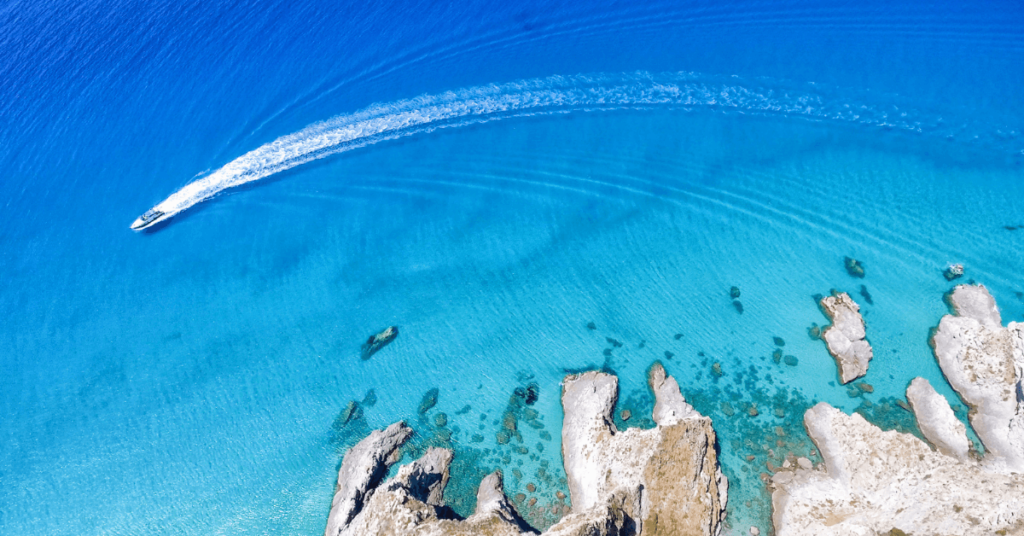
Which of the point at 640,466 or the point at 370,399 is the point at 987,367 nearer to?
the point at 640,466

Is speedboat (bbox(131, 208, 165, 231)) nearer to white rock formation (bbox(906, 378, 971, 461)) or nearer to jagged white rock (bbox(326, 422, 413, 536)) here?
jagged white rock (bbox(326, 422, 413, 536))

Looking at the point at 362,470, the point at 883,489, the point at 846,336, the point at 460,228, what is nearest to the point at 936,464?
the point at 883,489

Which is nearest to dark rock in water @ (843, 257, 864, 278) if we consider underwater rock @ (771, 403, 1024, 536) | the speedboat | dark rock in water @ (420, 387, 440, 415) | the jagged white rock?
underwater rock @ (771, 403, 1024, 536)

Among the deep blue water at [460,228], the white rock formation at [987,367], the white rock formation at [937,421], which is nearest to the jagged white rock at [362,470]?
the deep blue water at [460,228]

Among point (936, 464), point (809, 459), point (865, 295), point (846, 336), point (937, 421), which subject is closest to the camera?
point (936, 464)

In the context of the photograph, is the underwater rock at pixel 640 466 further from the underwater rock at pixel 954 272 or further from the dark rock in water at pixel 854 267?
the underwater rock at pixel 954 272

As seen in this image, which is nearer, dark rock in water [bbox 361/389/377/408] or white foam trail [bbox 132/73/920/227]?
dark rock in water [bbox 361/389/377/408]

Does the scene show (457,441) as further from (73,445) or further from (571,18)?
(571,18)
